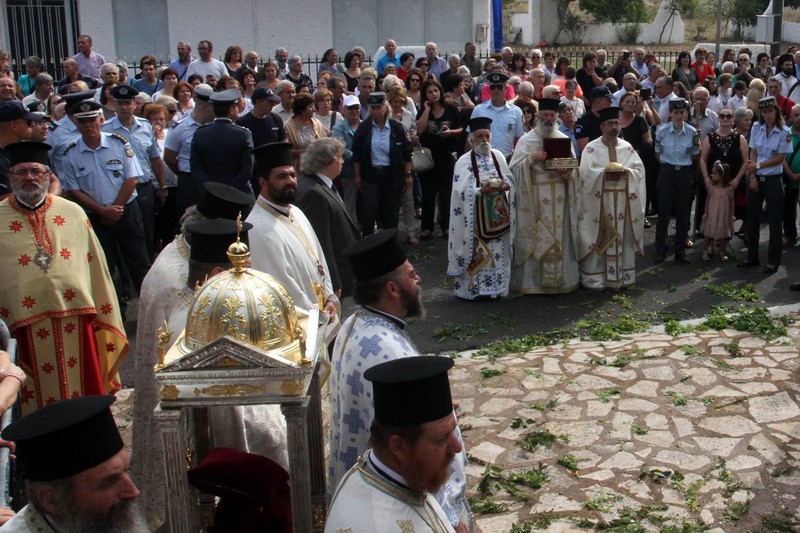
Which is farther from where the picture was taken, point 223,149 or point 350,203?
point 350,203

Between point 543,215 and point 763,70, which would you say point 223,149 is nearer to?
point 543,215

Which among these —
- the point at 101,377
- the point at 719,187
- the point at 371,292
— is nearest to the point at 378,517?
the point at 371,292

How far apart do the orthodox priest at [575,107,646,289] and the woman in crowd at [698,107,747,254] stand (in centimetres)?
158

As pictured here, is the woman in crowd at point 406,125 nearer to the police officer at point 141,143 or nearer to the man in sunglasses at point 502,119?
the man in sunglasses at point 502,119

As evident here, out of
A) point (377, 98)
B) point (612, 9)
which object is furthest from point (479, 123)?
point (612, 9)

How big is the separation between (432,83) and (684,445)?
703cm

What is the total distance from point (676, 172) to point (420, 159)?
3101mm

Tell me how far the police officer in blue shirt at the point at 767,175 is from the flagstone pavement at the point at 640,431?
2.40 metres

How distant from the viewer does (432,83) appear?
495 inches

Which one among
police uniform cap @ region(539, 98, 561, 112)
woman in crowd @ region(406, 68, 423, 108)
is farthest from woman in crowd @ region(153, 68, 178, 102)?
police uniform cap @ region(539, 98, 561, 112)

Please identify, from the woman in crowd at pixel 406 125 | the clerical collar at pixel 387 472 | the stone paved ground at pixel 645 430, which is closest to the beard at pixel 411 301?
the clerical collar at pixel 387 472

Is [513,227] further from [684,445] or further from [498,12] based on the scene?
[498,12]

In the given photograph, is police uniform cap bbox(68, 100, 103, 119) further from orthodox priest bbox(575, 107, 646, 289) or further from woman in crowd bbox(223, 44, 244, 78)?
woman in crowd bbox(223, 44, 244, 78)

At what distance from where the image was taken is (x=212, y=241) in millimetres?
4500
